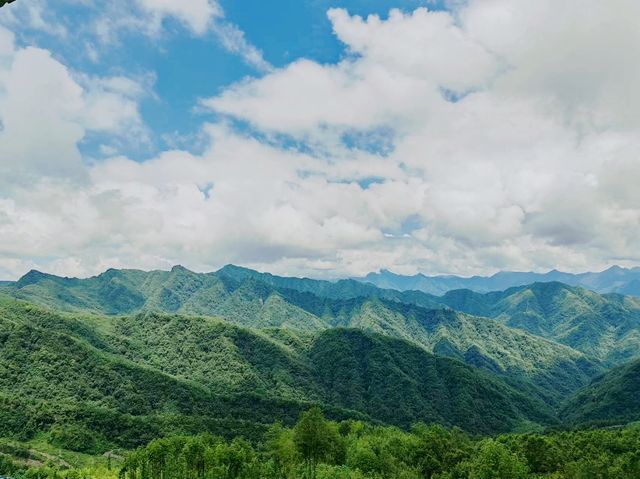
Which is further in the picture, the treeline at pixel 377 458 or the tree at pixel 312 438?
the tree at pixel 312 438

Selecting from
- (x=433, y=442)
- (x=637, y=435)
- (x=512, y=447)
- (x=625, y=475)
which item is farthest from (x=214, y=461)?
(x=637, y=435)

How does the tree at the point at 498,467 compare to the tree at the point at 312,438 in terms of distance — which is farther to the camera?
the tree at the point at 312,438

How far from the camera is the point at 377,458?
144375mm

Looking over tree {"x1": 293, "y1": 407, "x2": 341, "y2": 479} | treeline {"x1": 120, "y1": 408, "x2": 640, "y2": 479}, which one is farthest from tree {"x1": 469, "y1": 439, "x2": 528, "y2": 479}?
tree {"x1": 293, "y1": 407, "x2": 341, "y2": 479}

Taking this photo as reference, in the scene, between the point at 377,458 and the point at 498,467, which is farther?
the point at 377,458

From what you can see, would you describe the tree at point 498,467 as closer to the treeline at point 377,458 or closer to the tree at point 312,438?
the treeline at point 377,458

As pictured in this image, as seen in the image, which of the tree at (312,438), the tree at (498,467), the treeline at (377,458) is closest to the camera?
the tree at (498,467)

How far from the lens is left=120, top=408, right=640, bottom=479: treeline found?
411ft

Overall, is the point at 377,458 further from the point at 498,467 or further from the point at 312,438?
the point at 498,467

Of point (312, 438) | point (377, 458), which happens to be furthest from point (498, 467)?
point (312, 438)

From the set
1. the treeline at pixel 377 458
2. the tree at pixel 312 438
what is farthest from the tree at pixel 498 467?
the tree at pixel 312 438

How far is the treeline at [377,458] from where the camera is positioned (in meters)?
125

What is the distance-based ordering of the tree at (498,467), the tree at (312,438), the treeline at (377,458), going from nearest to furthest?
the tree at (498,467) < the treeline at (377,458) < the tree at (312,438)

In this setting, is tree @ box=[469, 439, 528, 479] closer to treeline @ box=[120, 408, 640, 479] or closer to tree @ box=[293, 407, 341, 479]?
treeline @ box=[120, 408, 640, 479]
